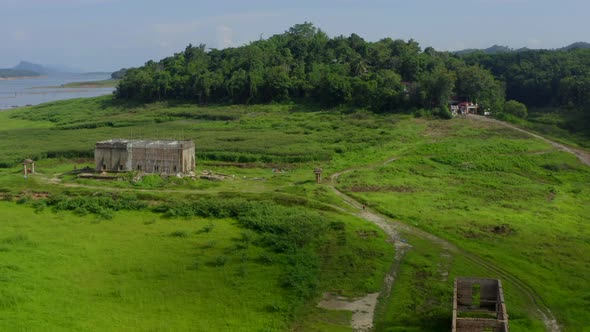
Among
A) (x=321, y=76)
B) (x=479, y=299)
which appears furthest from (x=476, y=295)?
(x=321, y=76)

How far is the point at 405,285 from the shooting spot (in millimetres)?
30297

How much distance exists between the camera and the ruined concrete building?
2114 inches

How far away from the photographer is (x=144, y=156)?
54.2 m

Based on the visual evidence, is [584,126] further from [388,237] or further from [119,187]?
[119,187]

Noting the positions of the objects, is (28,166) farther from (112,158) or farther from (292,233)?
(292,233)

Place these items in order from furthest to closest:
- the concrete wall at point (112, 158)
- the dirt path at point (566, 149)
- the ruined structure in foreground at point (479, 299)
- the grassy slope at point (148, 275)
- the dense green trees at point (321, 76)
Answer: the dense green trees at point (321, 76) → the dirt path at point (566, 149) → the concrete wall at point (112, 158) → the grassy slope at point (148, 275) → the ruined structure in foreground at point (479, 299)

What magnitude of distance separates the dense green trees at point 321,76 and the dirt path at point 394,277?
44.9 metres

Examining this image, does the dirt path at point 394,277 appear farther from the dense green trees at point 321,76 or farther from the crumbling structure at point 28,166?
the dense green trees at point 321,76

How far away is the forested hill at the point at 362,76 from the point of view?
281ft

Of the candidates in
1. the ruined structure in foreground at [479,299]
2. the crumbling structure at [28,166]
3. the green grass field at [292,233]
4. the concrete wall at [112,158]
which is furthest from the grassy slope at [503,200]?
the crumbling structure at [28,166]

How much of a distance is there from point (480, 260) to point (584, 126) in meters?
48.2

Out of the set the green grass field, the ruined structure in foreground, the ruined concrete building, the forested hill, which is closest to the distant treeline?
the forested hill

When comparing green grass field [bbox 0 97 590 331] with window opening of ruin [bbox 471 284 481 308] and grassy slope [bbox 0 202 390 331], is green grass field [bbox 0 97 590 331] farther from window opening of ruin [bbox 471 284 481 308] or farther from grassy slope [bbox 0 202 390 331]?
window opening of ruin [bbox 471 284 481 308]

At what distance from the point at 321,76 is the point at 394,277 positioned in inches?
2809
